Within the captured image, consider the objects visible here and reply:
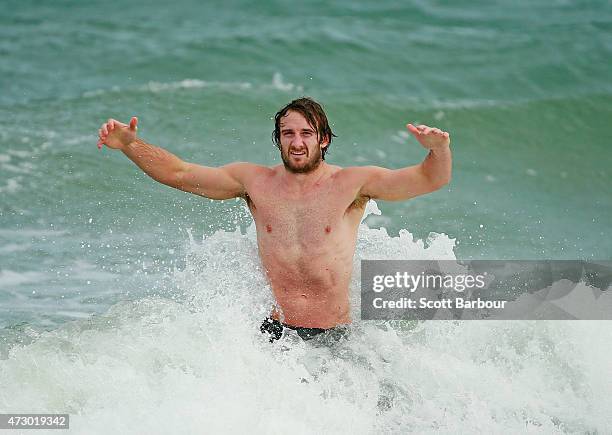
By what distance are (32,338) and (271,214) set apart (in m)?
1.76

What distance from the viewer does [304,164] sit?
219 inches

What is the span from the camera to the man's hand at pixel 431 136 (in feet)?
16.9

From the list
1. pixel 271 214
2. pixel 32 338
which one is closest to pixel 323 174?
pixel 271 214

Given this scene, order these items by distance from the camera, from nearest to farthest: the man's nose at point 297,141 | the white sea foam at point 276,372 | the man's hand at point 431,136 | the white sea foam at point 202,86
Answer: the man's hand at point 431,136 → the white sea foam at point 276,372 → the man's nose at point 297,141 → the white sea foam at point 202,86

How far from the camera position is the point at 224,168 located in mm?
5809

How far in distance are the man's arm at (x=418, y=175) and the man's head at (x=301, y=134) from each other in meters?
0.29

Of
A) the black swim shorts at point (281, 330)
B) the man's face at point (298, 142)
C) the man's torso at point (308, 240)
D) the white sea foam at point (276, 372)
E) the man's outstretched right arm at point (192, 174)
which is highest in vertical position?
the man's face at point (298, 142)

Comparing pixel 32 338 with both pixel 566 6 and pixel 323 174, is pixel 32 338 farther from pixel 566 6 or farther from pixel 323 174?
pixel 566 6

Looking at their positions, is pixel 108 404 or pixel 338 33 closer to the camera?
pixel 108 404

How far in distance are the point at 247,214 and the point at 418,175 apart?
11.6 feet

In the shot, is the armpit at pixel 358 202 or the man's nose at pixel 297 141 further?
the armpit at pixel 358 202

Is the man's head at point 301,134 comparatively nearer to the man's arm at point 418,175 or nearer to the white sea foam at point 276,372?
the man's arm at point 418,175

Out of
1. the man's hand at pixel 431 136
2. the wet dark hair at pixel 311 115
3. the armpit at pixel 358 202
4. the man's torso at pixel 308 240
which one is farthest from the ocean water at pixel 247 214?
the man's hand at pixel 431 136

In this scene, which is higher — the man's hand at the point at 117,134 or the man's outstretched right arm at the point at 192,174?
the man's hand at the point at 117,134
